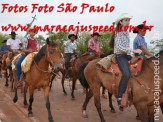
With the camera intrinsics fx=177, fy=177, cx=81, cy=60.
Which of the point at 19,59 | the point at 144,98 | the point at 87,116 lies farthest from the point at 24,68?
the point at 144,98

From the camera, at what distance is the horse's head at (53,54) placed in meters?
5.20

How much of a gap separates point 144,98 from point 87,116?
276 centimetres

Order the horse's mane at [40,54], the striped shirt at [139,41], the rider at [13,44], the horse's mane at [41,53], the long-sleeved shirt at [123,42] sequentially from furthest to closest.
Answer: the rider at [13,44] < the horse's mane at [40,54] < the horse's mane at [41,53] < the striped shirt at [139,41] < the long-sleeved shirt at [123,42]

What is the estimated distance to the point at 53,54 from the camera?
211 inches

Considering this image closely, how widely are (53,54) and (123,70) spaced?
7.06ft

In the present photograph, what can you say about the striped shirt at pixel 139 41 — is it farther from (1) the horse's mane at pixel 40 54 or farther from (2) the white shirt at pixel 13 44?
(2) the white shirt at pixel 13 44

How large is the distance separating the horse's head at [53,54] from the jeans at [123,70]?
173cm

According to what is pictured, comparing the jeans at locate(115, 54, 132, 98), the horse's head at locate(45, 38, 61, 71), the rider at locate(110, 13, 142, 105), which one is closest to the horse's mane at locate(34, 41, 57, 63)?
the horse's head at locate(45, 38, 61, 71)

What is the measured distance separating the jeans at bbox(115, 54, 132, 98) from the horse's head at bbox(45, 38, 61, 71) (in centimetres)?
173

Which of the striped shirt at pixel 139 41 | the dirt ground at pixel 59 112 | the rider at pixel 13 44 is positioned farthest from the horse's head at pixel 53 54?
the rider at pixel 13 44

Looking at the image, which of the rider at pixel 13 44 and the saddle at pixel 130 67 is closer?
the saddle at pixel 130 67

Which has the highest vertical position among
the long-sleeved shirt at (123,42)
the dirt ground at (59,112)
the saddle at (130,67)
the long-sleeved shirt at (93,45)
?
the long-sleeved shirt at (123,42)

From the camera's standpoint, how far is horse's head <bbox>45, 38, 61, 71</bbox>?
5197 millimetres

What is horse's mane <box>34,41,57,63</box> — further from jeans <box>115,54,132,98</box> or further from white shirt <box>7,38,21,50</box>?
white shirt <box>7,38,21,50</box>
